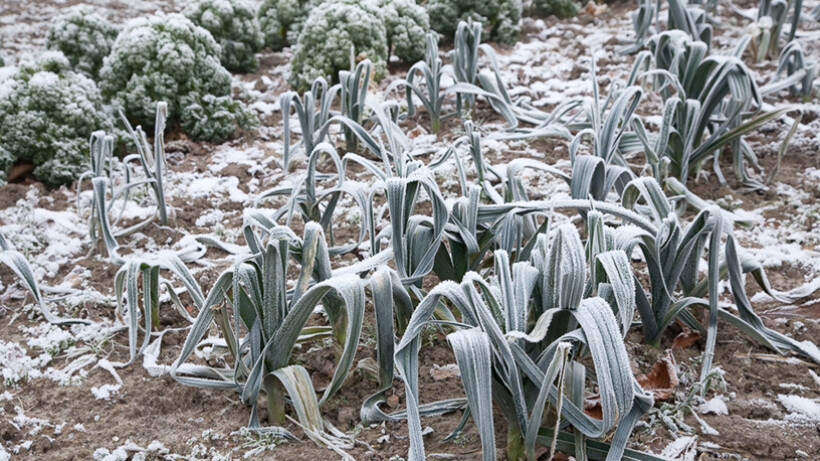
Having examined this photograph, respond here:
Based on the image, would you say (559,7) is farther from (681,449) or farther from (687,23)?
(681,449)

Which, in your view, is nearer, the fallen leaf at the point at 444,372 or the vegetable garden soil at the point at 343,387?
the vegetable garden soil at the point at 343,387

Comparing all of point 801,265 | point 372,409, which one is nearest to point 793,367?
point 801,265

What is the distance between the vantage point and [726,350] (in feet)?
6.15

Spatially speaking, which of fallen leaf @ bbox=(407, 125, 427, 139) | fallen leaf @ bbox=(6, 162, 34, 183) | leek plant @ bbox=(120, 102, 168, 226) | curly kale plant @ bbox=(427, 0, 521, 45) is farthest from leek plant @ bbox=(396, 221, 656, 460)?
curly kale plant @ bbox=(427, 0, 521, 45)

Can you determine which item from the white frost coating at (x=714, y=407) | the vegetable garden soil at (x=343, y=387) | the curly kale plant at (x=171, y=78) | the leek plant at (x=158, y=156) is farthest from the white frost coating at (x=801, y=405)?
the curly kale plant at (x=171, y=78)

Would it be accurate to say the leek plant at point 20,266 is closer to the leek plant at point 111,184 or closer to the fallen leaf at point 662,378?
Answer: the leek plant at point 111,184

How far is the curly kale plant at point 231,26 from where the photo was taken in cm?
430

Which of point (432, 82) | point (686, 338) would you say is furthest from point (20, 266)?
point (432, 82)

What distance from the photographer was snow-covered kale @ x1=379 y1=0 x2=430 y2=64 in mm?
4250

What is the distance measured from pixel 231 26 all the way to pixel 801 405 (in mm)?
3824

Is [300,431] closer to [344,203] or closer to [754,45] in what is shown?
[344,203]

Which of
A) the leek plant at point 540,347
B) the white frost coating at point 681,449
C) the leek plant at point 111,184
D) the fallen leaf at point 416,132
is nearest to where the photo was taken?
the leek plant at point 540,347

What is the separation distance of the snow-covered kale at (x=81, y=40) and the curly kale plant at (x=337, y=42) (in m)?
1.08

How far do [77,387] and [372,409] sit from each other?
859 millimetres
